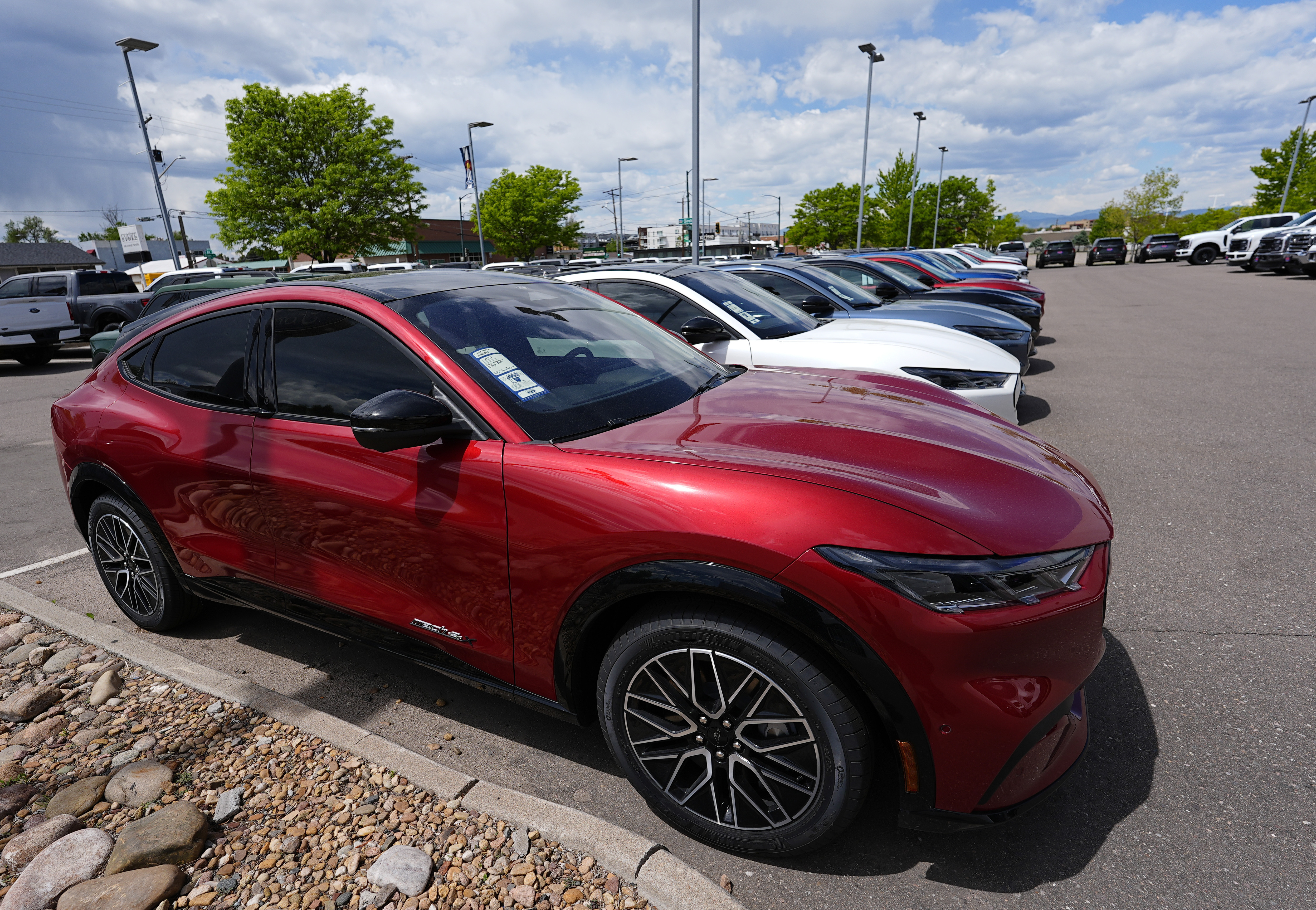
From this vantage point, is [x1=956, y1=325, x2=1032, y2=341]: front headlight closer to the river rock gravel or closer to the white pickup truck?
the river rock gravel

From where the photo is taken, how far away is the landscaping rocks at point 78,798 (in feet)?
7.82

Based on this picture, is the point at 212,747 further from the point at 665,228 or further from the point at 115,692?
the point at 665,228

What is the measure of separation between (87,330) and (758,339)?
16.2 meters

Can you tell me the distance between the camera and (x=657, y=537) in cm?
191

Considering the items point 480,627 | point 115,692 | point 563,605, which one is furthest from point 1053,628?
point 115,692

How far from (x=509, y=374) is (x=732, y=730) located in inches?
51.7

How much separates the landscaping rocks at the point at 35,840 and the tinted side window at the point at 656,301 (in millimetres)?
4173

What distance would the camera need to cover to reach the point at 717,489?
75.1 inches

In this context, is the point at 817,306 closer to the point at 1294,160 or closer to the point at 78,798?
the point at 78,798

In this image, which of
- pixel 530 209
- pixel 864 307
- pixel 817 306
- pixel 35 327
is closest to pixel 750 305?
pixel 817 306

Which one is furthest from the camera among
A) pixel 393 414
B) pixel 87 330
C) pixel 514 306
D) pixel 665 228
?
pixel 665 228

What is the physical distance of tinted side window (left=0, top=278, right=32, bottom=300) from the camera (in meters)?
16.2

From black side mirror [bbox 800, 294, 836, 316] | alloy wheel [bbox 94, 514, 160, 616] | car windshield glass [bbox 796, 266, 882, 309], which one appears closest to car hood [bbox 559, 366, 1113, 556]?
alloy wheel [bbox 94, 514, 160, 616]

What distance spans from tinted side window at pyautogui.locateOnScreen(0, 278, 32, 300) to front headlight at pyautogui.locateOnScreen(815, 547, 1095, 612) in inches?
811
